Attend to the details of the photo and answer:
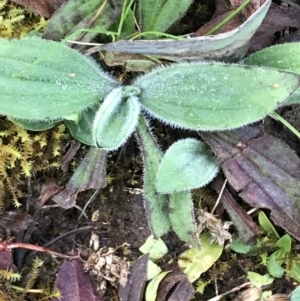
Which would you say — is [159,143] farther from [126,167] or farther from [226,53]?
[226,53]

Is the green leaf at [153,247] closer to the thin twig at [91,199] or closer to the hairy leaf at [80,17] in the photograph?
the thin twig at [91,199]

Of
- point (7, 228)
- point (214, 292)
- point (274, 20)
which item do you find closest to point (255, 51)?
point (274, 20)

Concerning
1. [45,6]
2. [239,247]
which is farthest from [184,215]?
[45,6]

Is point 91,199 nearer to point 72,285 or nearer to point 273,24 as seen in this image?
point 72,285

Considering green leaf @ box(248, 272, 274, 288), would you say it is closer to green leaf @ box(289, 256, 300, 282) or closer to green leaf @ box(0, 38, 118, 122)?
green leaf @ box(289, 256, 300, 282)

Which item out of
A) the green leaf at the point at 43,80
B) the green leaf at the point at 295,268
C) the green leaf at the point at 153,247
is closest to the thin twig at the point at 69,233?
the green leaf at the point at 153,247

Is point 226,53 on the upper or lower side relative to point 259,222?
upper
